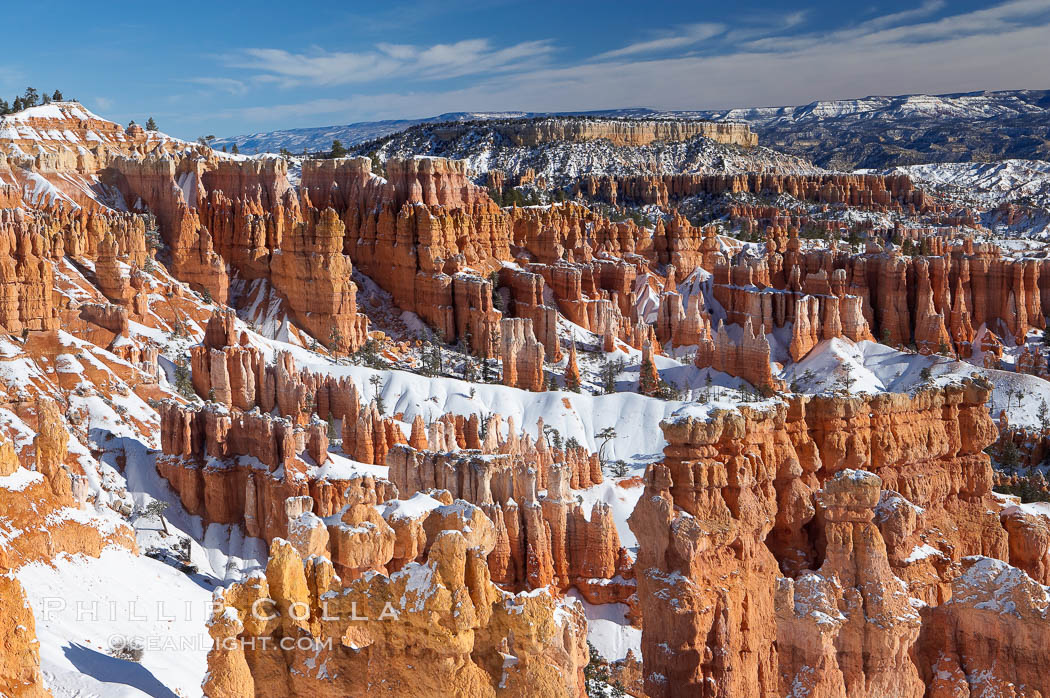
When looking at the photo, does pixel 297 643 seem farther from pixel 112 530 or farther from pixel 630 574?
→ pixel 630 574

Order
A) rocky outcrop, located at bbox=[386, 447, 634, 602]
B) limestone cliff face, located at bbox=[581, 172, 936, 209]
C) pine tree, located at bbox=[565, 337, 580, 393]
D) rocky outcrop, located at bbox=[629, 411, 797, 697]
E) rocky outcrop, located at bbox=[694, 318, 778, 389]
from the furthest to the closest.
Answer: limestone cliff face, located at bbox=[581, 172, 936, 209] → rocky outcrop, located at bbox=[694, 318, 778, 389] → pine tree, located at bbox=[565, 337, 580, 393] → rocky outcrop, located at bbox=[386, 447, 634, 602] → rocky outcrop, located at bbox=[629, 411, 797, 697]

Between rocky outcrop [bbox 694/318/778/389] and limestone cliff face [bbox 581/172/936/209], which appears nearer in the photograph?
rocky outcrop [bbox 694/318/778/389]

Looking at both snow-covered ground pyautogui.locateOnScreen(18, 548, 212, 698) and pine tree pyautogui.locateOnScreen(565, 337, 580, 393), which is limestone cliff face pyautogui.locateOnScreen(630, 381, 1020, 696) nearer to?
snow-covered ground pyautogui.locateOnScreen(18, 548, 212, 698)

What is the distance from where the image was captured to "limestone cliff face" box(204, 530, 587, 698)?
1182 cm

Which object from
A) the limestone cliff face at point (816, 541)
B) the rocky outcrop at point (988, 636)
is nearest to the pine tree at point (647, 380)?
the limestone cliff face at point (816, 541)

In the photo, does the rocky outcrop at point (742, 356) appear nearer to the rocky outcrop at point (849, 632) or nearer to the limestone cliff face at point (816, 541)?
the limestone cliff face at point (816, 541)

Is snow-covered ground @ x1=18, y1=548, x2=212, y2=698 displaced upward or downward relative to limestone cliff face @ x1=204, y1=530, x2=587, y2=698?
downward

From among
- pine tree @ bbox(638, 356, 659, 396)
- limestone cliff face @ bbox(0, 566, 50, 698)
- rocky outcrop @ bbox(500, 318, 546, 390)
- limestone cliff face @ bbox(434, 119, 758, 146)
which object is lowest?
pine tree @ bbox(638, 356, 659, 396)

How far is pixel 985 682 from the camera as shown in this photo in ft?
50.6

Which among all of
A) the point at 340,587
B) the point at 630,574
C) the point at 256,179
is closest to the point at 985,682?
the point at 340,587

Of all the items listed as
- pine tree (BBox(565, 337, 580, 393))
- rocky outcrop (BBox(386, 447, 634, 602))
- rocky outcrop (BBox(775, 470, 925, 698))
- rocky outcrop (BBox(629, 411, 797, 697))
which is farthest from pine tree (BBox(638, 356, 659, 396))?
rocky outcrop (BBox(775, 470, 925, 698))

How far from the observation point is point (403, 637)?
1201 centimetres

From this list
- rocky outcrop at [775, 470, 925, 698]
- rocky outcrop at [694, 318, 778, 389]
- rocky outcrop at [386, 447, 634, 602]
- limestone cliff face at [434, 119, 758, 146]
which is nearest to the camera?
rocky outcrop at [775, 470, 925, 698]

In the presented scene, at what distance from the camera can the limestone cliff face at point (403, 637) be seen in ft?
38.8
